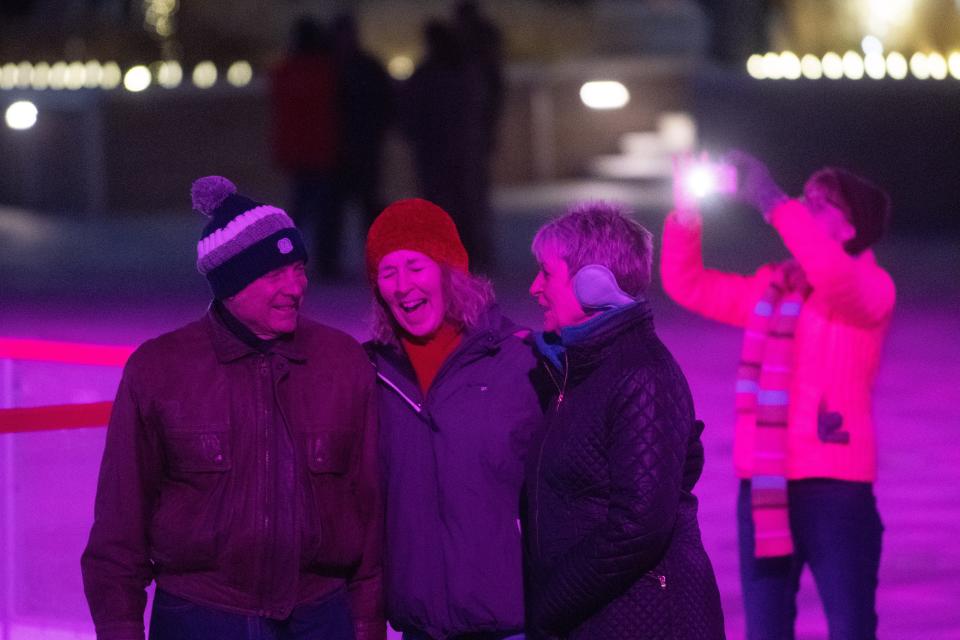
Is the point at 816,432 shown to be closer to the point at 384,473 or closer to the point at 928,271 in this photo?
the point at 384,473

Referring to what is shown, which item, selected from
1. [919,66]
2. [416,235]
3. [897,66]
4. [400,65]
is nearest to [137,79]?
[400,65]

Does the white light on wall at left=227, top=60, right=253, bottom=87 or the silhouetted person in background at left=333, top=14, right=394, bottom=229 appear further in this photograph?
the white light on wall at left=227, top=60, right=253, bottom=87

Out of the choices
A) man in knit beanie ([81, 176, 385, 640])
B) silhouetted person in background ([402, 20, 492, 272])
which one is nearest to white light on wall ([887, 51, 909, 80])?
silhouetted person in background ([402, 20, 492, 272])

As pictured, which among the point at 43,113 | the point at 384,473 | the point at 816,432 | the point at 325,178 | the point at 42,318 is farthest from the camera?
the point at 43,113

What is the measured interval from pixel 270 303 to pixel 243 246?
130mm

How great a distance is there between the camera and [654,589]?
3.51 meters

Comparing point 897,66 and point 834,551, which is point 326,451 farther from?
point 897,66

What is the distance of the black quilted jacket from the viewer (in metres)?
3.42

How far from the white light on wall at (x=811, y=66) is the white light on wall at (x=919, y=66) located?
3.29 feet

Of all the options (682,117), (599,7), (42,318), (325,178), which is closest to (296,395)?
(42,318)

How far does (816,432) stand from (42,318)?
902cm

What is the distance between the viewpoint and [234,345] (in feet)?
11.6

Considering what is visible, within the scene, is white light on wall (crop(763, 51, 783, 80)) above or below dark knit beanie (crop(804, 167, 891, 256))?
above

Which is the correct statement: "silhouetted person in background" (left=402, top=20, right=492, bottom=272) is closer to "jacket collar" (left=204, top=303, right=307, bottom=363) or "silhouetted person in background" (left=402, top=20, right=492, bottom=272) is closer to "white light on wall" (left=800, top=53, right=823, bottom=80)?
"white light on wall" (left=800, top=53, right=823, bottom=80)
